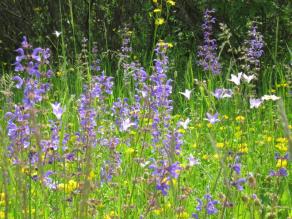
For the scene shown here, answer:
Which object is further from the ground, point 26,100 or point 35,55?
point 35,55

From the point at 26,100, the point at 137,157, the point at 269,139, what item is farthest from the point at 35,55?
the point at 269,139

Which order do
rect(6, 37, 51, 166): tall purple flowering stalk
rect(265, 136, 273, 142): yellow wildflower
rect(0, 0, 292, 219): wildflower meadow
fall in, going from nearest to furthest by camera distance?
rect(0, 0, 292, 219): wildflower meadow, rect(6, 37, 51, 166): tall purple flowering stalk, rect(265, 136, 273, 142): yellow wildflower

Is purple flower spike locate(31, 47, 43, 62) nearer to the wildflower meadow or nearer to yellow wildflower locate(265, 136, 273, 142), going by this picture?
the wildflower meadow

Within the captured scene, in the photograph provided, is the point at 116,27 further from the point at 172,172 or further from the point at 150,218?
the point at 172,172

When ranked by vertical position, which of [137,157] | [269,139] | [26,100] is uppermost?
[269,139]

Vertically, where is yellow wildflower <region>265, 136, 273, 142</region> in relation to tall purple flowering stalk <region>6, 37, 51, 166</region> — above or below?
above

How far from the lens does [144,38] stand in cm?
687

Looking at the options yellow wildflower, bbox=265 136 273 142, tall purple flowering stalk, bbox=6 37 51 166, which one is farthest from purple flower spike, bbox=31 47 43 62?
yellow wildflower, bbox=265 136 273 142

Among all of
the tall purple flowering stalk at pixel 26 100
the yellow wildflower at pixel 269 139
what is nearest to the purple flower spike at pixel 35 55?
the tall purple flowering stalk at pixel 26 100

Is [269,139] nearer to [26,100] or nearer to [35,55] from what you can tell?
[35,55]

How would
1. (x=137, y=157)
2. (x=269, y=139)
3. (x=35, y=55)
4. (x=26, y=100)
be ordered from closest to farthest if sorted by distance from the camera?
(x=26, y=100) → (x=35, y=55) → (x=137, y=157) → (x=269, y=139)

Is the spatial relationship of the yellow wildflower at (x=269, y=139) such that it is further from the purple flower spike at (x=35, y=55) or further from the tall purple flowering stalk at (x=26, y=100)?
the purple flower spike at (x=35, y=55)

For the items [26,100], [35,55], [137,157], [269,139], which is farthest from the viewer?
[269,139]

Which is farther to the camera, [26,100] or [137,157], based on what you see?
[137,157]
